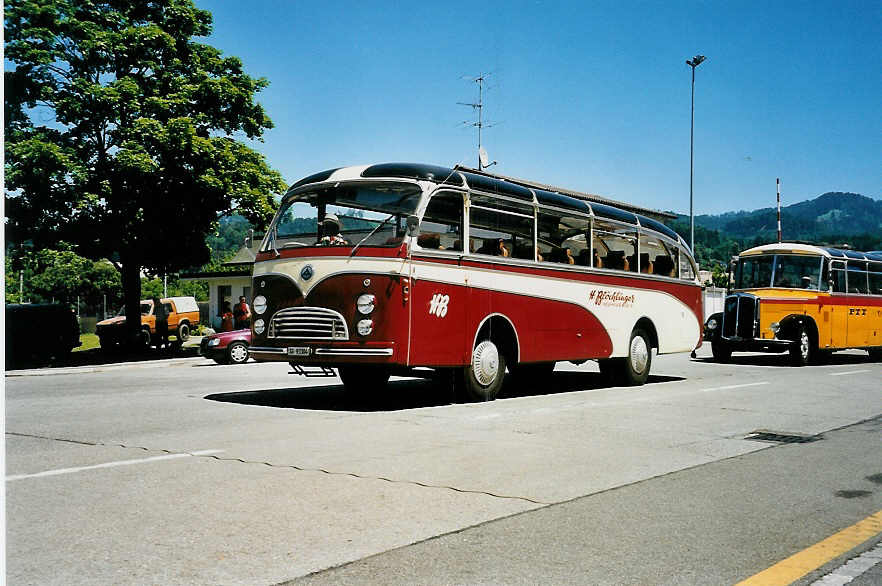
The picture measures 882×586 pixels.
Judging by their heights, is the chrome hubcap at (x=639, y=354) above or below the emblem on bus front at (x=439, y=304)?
below

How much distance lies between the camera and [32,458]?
7.14 metres

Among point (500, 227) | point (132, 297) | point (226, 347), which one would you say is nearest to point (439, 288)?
point (500, 227)

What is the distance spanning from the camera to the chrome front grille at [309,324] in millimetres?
10617

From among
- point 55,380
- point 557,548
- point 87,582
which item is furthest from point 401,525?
point 55,380

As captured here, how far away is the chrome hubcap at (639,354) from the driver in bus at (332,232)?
668 cm

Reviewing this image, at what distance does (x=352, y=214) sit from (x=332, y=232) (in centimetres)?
42

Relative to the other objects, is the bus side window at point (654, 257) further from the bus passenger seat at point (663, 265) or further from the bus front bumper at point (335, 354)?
the bus front bumper at point (335, 354)

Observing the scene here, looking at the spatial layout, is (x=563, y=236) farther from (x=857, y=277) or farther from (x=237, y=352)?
(x=857, y=277)

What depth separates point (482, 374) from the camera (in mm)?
11906

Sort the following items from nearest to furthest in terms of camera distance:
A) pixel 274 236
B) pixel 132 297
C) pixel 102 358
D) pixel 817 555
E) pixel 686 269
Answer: pixel 817 555
pixel 274 236
pixel 686 269
pixel 102 358
pixel 132 297

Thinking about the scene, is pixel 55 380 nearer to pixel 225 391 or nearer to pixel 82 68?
pixel 225 391

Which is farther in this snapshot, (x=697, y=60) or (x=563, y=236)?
(x=697, y=60)

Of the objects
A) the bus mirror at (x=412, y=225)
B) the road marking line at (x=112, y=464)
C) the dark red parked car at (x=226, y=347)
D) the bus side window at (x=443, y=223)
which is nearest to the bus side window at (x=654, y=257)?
the bus side window at (x=443, y=223)

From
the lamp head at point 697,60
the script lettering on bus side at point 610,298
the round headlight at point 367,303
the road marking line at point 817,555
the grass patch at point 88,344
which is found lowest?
the grass patch at point 88,344
